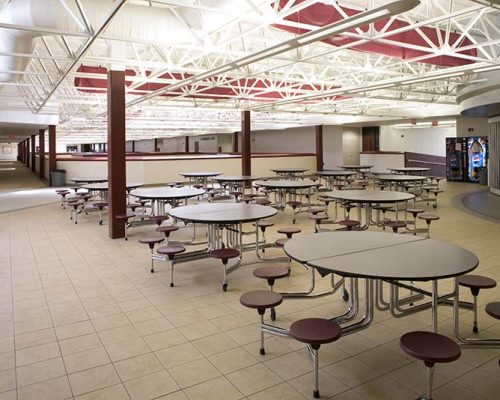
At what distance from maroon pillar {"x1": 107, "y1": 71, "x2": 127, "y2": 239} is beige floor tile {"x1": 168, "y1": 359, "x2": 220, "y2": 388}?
203 inches

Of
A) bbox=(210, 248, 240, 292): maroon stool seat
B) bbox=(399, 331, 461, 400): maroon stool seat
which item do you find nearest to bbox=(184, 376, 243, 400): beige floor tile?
bbox=(399, 331, 461, 400): maroon stool seat

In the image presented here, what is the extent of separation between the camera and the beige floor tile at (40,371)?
296 cm

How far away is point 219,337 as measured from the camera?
3.60 m

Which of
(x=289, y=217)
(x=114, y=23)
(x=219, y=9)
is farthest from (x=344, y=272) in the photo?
(x=289, y=217)

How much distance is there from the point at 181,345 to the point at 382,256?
5.76 feet

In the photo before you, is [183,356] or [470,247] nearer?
[183,356]

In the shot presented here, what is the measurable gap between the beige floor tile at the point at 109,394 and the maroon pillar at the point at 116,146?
5.29m

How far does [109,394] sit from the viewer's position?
9.09 ft

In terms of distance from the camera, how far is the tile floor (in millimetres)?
2816

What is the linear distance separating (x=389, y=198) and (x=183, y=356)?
4.55 m

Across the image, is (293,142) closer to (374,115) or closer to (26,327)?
(374,115)

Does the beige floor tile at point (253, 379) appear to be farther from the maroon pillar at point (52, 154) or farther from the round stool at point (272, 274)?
the maroon pillar at point (52, 154)

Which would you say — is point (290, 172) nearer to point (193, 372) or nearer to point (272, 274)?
point (272, 274)

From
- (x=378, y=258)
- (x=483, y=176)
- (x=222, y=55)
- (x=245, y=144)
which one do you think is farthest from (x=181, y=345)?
(x=483, y=176)
